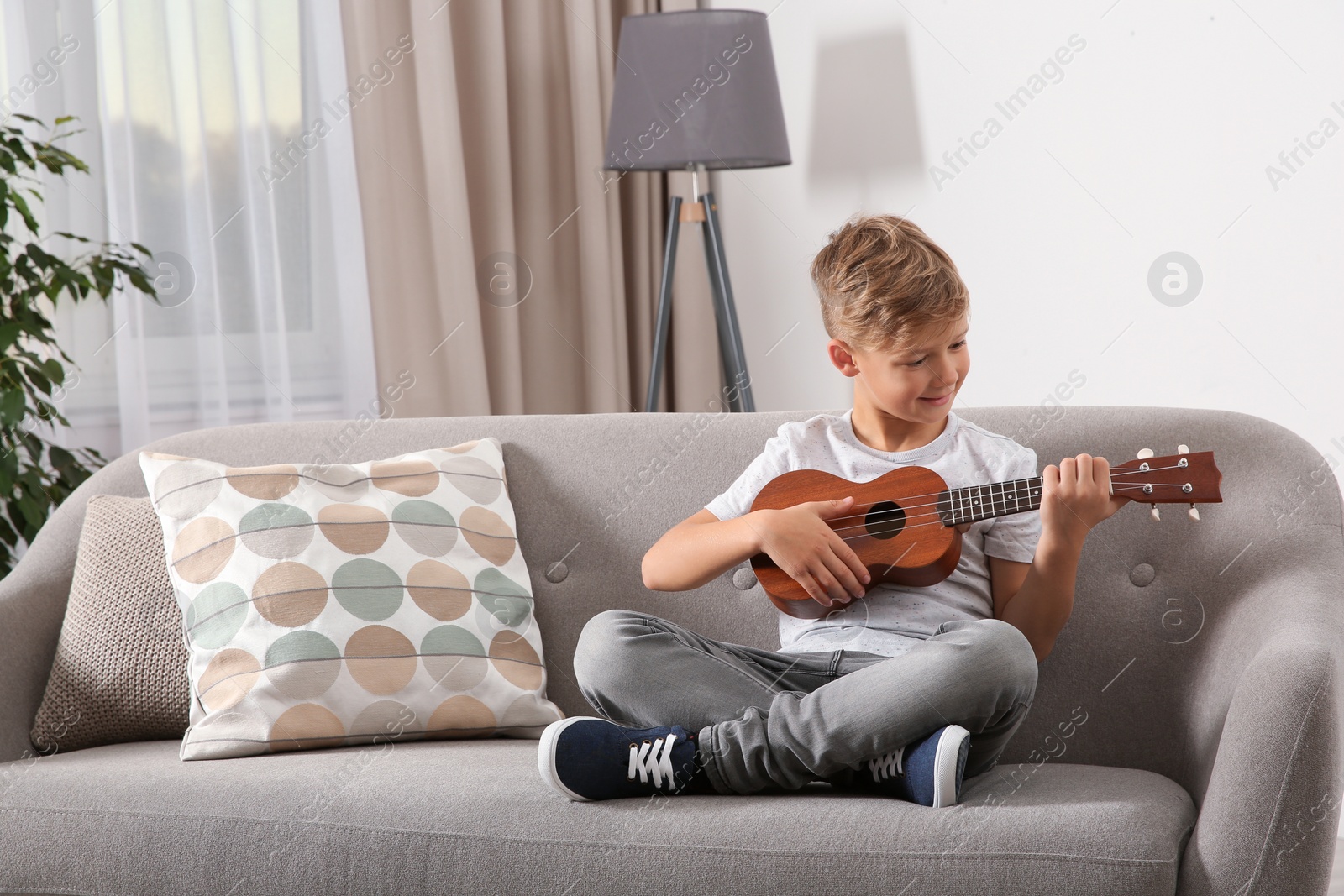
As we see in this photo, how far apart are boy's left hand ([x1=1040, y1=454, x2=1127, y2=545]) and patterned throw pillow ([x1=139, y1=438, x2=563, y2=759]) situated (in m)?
0.61

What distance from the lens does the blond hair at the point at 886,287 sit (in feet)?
4.14

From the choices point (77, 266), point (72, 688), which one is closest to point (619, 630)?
point (72, 688)

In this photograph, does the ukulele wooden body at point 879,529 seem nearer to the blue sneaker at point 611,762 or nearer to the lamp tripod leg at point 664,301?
the blue sneaker at point 611,762

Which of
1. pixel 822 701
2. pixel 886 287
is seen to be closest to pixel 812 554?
pixel 822 701

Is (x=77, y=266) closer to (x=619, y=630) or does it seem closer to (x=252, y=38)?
(x=252, y=38)

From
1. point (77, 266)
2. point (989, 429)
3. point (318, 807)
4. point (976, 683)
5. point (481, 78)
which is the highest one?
point (481, 78)

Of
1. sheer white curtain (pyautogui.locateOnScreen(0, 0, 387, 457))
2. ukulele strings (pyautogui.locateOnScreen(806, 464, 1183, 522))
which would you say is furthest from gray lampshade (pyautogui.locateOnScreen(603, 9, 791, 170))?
ukulele strings (pyautogui.locateOnScreen(806, 464, 1183, 522))

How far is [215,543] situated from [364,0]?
60.9 inches

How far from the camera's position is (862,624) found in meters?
1.27

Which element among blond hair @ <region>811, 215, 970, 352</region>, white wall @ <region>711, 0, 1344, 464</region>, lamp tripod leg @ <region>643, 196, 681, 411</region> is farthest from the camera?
lamp tripod leg @ <region>643, 196, 681, 411</region>

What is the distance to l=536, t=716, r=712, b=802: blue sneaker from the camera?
42.2 inches

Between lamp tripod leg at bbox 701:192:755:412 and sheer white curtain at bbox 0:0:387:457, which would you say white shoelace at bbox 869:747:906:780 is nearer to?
lamp tripod leg at bbox 701:192:755:412

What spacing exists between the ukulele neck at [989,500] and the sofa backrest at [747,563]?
0.69 ft

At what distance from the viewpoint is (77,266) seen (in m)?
2.24
